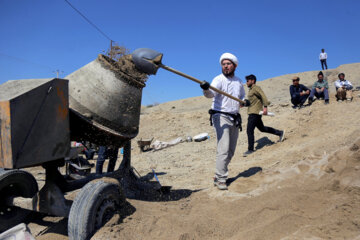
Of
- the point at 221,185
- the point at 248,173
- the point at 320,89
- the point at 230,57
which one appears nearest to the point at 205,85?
the point at 230,57

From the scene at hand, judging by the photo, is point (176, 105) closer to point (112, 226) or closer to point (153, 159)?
point (153, 159)

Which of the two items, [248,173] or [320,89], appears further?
[320,89]

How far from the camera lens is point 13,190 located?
3438mm

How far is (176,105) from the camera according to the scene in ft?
79.1

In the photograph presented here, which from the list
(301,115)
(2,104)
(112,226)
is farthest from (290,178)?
(301,115)

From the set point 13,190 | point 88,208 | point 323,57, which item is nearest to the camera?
point 88,208

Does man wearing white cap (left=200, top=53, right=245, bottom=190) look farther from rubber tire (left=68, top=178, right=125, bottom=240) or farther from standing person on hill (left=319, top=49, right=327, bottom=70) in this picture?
standing person on hill (left=319, top=49, right=327, bottom=70)

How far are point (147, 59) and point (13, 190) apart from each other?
8.09 feet

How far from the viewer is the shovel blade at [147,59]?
3.16 m

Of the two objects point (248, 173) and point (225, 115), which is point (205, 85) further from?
point (248, 173)

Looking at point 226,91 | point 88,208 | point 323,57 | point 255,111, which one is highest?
point 323,57

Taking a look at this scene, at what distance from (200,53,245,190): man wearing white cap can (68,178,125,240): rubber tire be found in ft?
6.09

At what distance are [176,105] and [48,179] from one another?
2129 cm

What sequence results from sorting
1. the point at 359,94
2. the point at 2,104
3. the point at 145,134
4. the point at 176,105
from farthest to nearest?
the point at 176,105, the point at 145,134, the point at 359,94, the point at 2,104
